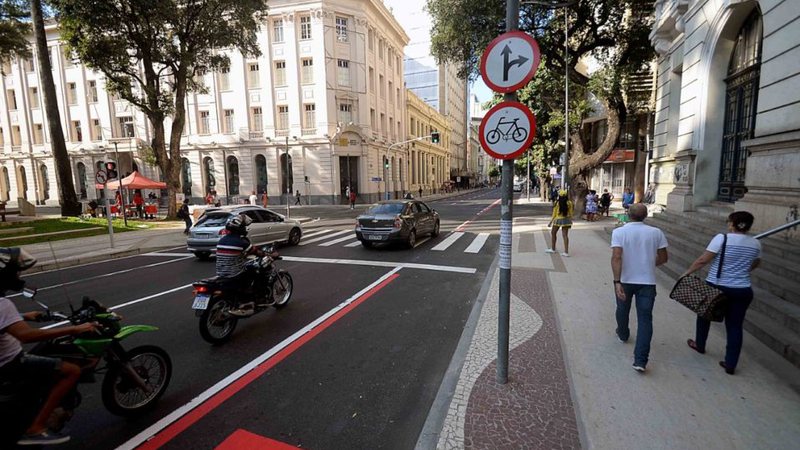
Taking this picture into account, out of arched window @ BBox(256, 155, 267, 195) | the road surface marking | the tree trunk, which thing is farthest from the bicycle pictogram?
arched window @ BBox(256, 155, 267, 195)

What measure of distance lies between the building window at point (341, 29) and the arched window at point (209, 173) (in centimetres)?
1819

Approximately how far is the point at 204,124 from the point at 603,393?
138 feet

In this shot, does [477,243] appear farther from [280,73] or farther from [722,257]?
[280,73]

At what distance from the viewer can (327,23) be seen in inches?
1366

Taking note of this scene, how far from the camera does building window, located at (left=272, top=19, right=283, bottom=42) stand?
35.2 m

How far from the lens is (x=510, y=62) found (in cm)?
327

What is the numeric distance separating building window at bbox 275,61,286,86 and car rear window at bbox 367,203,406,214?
29.0 m

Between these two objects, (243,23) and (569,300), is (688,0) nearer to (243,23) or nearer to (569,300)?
(569,300)

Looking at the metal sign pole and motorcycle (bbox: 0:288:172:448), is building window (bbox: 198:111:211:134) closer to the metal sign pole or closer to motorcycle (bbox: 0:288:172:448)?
motorcycle (bbox: 0:288:172:448)

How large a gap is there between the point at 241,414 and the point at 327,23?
3816 centimetres

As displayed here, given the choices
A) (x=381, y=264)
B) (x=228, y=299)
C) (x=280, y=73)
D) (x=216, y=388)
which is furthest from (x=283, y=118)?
(x=216, y=388)

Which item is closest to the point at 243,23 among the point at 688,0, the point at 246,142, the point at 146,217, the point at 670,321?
→ the point at 146,217

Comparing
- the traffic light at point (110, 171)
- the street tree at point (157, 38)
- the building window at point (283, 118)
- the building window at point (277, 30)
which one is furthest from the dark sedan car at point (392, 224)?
the building window at point (277, 30)

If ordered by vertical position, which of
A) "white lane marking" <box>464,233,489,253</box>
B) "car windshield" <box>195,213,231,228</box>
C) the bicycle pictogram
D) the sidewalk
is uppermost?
the bicycle pictogram
